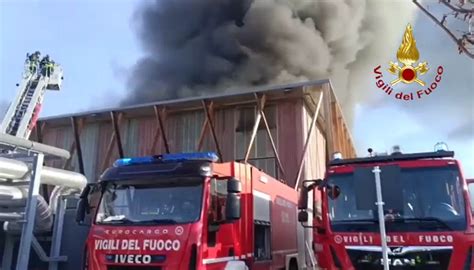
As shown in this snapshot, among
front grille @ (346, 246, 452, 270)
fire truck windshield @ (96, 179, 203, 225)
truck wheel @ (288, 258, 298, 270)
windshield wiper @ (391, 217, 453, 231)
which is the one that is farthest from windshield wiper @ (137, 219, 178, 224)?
truck wheel @ (288, 258, 298, 270)

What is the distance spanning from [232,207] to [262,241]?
4.69ft

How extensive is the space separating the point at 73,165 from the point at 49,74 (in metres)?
3.25


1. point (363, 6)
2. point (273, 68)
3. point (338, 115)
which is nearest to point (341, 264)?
point (338, 115)

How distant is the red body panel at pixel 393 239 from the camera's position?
13.7 feet

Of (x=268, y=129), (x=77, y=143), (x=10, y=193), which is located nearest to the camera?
(x=10, y=193)

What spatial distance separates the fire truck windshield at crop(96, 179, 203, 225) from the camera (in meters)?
4.57

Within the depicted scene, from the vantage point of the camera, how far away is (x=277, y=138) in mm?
11523

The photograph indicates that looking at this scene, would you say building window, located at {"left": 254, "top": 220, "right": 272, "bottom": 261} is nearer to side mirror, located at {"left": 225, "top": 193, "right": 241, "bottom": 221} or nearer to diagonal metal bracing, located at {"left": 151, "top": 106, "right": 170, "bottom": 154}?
side mirror, located at {"left": 225, "top": 193, "right": 241, "bottom": 221}

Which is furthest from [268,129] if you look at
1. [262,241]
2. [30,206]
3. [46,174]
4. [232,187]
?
[232,187]

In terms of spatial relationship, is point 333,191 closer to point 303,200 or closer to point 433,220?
point 303,200

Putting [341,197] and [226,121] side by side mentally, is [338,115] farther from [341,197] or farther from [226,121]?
[341,197]

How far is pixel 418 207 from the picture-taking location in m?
4.55

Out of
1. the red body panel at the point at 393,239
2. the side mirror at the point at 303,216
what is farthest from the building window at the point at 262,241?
the red body panel at the point at 393,239

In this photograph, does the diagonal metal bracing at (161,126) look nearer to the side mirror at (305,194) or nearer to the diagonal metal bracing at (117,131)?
the diagonal metal bracing at (117,131)
